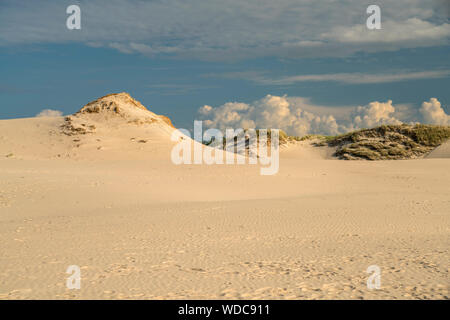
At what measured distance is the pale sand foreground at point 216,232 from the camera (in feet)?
16.3

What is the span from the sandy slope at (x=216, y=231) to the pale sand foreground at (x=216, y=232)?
0.03m

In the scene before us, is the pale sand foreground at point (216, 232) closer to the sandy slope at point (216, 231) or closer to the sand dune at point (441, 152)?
the sandy slope at point (216, 231)

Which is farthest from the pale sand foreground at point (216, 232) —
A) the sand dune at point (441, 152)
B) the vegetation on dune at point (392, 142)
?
the vegetation on dune at point (392, 142)

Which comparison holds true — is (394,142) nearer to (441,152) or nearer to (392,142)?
(392,142)

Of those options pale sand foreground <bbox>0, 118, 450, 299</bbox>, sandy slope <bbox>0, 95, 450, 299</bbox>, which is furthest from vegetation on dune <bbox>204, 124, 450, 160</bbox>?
pale sand foreground <bbox>0, 118, 450, 299</bbox>

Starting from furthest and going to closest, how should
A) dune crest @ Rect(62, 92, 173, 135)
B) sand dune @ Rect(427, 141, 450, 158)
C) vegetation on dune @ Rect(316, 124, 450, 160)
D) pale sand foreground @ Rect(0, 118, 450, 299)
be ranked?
1. vegetation on dune @ Rect(316, 124, 450, 160)
2. sand dune @ Rect(427, 141, 450, 158)
3. dune crest @ Rect(62, 92, 173, 135)
4. pale sand foreground @ Rect(0, 118, 450, 299)

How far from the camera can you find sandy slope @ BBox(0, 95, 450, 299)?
4980mm

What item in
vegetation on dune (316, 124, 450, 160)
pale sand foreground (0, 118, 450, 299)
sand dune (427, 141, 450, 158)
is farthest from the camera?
vegetation on dune (316, 124, 450, 160)

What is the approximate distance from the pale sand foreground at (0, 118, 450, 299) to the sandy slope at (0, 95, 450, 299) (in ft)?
0.10

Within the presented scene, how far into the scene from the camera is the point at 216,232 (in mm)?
8234

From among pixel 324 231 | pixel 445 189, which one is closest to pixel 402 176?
pixel 445 189

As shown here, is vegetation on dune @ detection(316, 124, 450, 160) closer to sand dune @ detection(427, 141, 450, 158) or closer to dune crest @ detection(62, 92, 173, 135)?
sand dune @ detection(427, 141, 450, 158)

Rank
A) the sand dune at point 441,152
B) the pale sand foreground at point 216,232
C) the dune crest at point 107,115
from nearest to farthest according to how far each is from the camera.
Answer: the pale sand foreground at point 216,232 → the dune crest at point 107,115 → the sand dune at point 441,152
